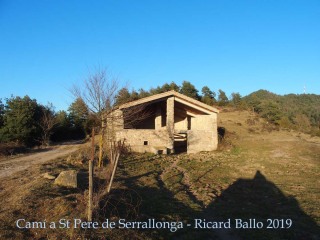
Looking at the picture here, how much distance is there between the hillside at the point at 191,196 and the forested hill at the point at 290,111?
24501 mm

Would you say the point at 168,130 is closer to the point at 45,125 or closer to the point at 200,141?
the point at 200,141

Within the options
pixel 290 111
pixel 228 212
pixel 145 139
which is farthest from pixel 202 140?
pixel 290 111

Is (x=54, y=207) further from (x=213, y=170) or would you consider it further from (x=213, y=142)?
(x=213, y=142)

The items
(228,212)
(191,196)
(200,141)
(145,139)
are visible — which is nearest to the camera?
(228,212)

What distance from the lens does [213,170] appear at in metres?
15.9

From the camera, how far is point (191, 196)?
1079 cm

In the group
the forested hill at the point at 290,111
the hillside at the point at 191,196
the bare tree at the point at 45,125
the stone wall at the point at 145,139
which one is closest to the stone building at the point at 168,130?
the stone wall at the point at 145,139

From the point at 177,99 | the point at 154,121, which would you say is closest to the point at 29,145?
the point at 154,121

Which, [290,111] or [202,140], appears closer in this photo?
[202,140]

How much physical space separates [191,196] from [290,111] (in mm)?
64638

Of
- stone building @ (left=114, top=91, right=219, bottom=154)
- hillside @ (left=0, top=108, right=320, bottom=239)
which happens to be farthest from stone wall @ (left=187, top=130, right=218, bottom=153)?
hillside @ (left=0, top=108, right=320, bottom=239)

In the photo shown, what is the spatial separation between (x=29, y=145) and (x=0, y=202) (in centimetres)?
2097

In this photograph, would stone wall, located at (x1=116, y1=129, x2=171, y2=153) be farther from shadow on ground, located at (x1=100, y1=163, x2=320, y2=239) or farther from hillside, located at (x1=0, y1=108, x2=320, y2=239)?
shadow on ground, located at (x1=100, y1=163, x2=320, y2=239)

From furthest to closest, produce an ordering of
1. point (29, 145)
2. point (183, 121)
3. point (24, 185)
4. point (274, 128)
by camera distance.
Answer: point (274, 128) → point (183, 121) → point (29, 145) → point (24, 185)
